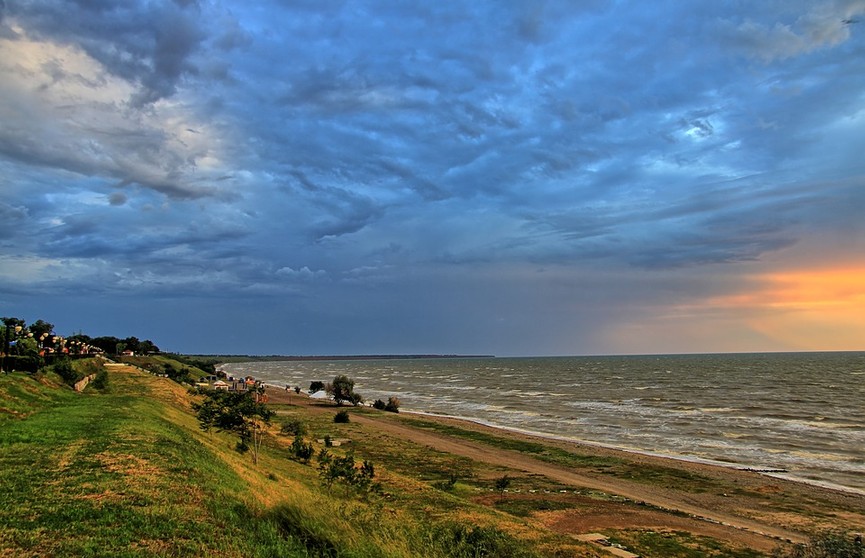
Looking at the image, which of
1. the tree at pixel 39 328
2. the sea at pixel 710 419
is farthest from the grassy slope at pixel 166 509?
the tree at pixel 39 328

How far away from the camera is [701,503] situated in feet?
89.2

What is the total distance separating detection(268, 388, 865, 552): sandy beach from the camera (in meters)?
22.3

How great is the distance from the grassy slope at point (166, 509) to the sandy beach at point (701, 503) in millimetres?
7144

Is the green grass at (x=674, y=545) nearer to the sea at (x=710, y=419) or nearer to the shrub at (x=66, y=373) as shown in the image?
the sea at (x=710, y=419)

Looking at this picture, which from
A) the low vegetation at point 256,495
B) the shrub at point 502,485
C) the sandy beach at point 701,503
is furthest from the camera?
the shrub at point 502,485

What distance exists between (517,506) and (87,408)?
23.7 meters

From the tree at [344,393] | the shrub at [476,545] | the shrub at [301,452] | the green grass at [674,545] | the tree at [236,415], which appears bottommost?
the tree at [344,393]

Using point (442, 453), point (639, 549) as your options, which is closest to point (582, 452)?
point (442, 453)

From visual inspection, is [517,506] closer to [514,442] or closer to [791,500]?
[791,500]

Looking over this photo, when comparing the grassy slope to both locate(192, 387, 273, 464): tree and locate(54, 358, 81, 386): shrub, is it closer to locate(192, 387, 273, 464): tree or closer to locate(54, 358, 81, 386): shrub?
locate(192, 387, 273, 464): tree

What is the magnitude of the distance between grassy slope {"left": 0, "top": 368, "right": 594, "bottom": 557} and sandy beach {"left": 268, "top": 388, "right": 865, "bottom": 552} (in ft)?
23.4

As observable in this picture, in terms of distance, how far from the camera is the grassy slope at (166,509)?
952 centimetres

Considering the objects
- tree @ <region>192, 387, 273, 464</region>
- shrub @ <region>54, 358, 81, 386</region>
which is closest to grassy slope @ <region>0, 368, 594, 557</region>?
tree @ <region>192, 387, 273, 464</region>

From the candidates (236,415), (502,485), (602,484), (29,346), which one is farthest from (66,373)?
(602,484)
